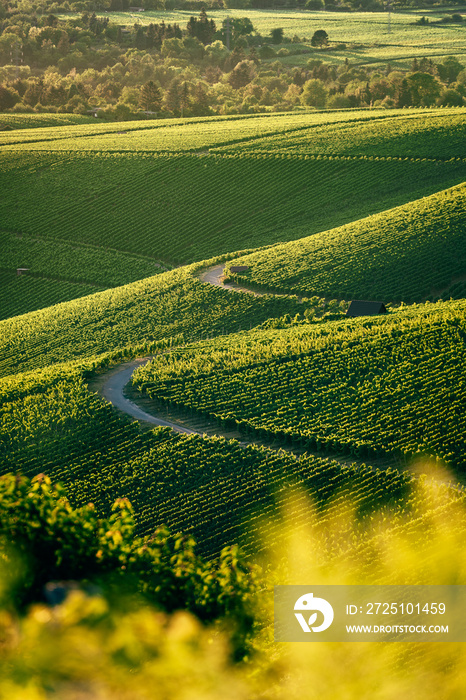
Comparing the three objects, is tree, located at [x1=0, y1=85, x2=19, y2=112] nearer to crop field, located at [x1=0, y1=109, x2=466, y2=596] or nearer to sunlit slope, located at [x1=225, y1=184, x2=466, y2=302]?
crop field, located at [x1=0, y1=109, x2=466, y2=596]

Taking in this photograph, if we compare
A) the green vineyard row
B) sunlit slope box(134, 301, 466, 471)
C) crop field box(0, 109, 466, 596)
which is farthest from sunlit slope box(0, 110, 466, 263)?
sunlit slope box(134, 301, 466, 471)

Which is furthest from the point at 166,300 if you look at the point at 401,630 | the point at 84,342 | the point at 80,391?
the point at 401,630

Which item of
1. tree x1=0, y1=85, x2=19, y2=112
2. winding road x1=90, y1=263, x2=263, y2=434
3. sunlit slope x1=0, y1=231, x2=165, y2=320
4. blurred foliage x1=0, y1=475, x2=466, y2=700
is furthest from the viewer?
tree x1=0, y1=85, x2=19, y2=112

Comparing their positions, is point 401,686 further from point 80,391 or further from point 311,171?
point 311,171

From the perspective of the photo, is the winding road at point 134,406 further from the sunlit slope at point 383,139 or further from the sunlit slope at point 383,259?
the sunlit slope at point 383,139

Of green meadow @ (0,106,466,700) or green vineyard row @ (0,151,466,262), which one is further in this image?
green vineyard row @ (0,151,466,262)

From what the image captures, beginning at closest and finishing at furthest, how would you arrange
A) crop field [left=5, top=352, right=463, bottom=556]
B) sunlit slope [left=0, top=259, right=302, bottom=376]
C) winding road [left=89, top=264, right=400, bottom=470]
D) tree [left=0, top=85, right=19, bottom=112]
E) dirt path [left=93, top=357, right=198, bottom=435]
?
1. crop field [left=5, top=352, right=463, bottom=556]
2. winding road [left=89, top=264, right=400, bottom=470]
3. dirt path [left=93, top=357, right=198, bottom=435]
4. sunlit slope [left=0, top=259, right=302, bottom=376]
5. tree [left=0, top=85, right=19, bottom=112]

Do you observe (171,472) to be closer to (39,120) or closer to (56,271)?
(56,271)
